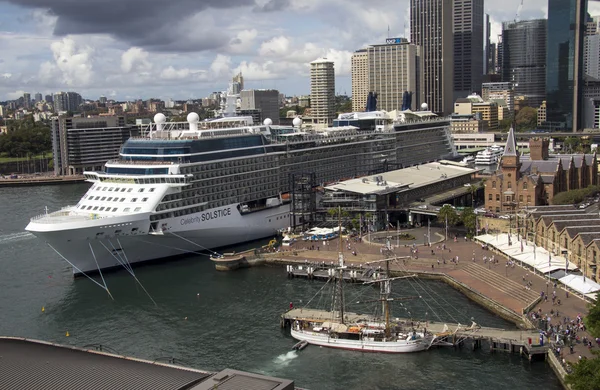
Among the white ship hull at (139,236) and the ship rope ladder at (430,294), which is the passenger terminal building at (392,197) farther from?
the ship rope ladder at (430,294)

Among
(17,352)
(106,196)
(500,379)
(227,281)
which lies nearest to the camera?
(17,352)

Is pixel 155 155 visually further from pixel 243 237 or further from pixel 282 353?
pixel 282 353

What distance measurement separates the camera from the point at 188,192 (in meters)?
57.7

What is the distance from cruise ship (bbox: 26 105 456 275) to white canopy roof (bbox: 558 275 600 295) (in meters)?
29.0

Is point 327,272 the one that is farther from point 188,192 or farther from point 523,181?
point 523,181

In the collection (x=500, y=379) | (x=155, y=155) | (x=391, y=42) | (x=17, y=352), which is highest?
(x=391, y=42)

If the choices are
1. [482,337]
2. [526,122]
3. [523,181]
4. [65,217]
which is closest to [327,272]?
[482,337]

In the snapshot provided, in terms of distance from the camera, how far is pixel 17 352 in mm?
27453

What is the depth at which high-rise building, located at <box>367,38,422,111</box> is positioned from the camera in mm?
192750

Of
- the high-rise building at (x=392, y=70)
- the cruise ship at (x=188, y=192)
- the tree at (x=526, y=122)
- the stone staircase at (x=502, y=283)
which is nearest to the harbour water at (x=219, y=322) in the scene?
the cruise ship at (x=188, y=192)

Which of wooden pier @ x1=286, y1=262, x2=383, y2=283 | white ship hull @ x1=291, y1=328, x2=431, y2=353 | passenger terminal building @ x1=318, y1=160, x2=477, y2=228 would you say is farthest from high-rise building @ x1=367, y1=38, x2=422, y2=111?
white ship hull @ x1=291, y1=328, x2=431, y2=353

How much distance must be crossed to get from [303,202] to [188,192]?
13.2 meters

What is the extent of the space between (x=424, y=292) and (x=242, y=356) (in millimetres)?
15279

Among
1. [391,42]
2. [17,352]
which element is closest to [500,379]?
[17,352]
